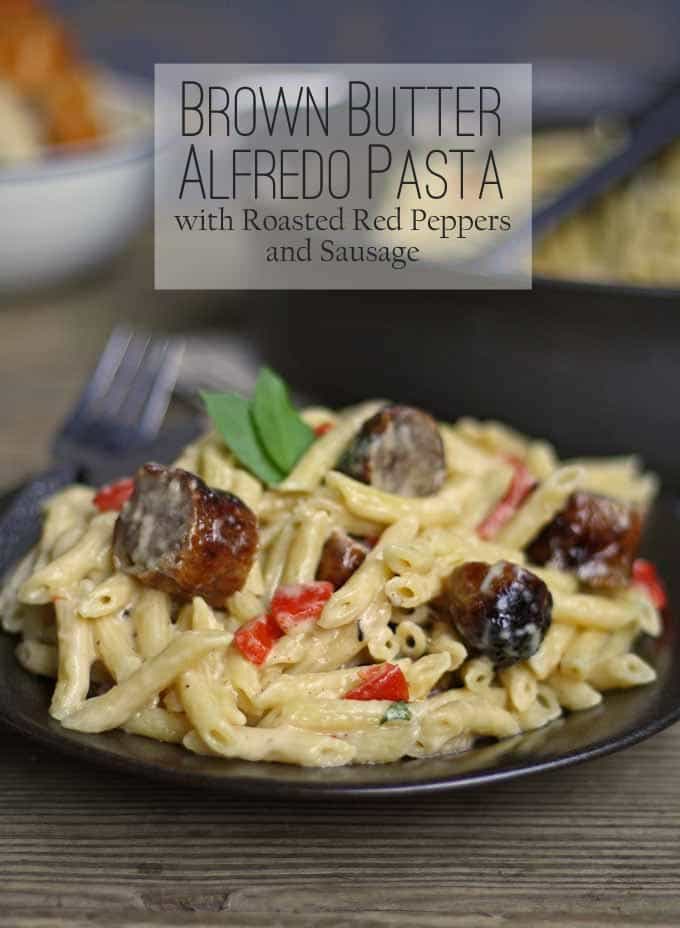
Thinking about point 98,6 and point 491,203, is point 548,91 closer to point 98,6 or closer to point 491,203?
point 491,203

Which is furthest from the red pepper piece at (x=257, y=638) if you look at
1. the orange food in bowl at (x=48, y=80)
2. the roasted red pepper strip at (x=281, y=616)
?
the orange food in bowl at (x=48, y=80)

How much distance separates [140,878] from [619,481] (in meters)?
1.25

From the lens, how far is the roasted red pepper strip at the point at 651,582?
236 centimetres

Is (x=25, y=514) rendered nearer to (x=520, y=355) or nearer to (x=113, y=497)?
(x=113, y=497)

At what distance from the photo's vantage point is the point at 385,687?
2.00 metres

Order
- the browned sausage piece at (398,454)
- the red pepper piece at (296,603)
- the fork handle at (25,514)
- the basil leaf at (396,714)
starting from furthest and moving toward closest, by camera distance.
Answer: the fork handle at (25,514) < the browned sausage piece at (398,454) < the red pepper piece at (296,603) < the basil leaf at (396,714)

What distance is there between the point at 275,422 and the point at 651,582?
2.40ft

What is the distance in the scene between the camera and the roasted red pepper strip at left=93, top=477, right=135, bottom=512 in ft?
7.47

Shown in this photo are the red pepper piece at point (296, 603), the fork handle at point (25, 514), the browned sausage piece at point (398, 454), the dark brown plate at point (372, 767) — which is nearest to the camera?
the dark brown plate at point (372, 767)

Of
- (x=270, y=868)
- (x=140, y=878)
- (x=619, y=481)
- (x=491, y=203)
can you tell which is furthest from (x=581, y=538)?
(x=491, y=203)

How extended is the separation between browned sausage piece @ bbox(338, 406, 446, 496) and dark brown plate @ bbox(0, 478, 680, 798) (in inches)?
18.6

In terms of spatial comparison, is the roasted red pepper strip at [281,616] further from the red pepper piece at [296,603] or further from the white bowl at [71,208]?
the white bowl at [71,208]

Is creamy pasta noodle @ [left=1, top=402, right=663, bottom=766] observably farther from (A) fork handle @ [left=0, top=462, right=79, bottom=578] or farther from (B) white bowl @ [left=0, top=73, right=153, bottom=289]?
(B) white bowl @ [left=0, top=73, right=153, bottom=289]

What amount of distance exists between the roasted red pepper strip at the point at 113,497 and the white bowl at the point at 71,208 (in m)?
1.75
